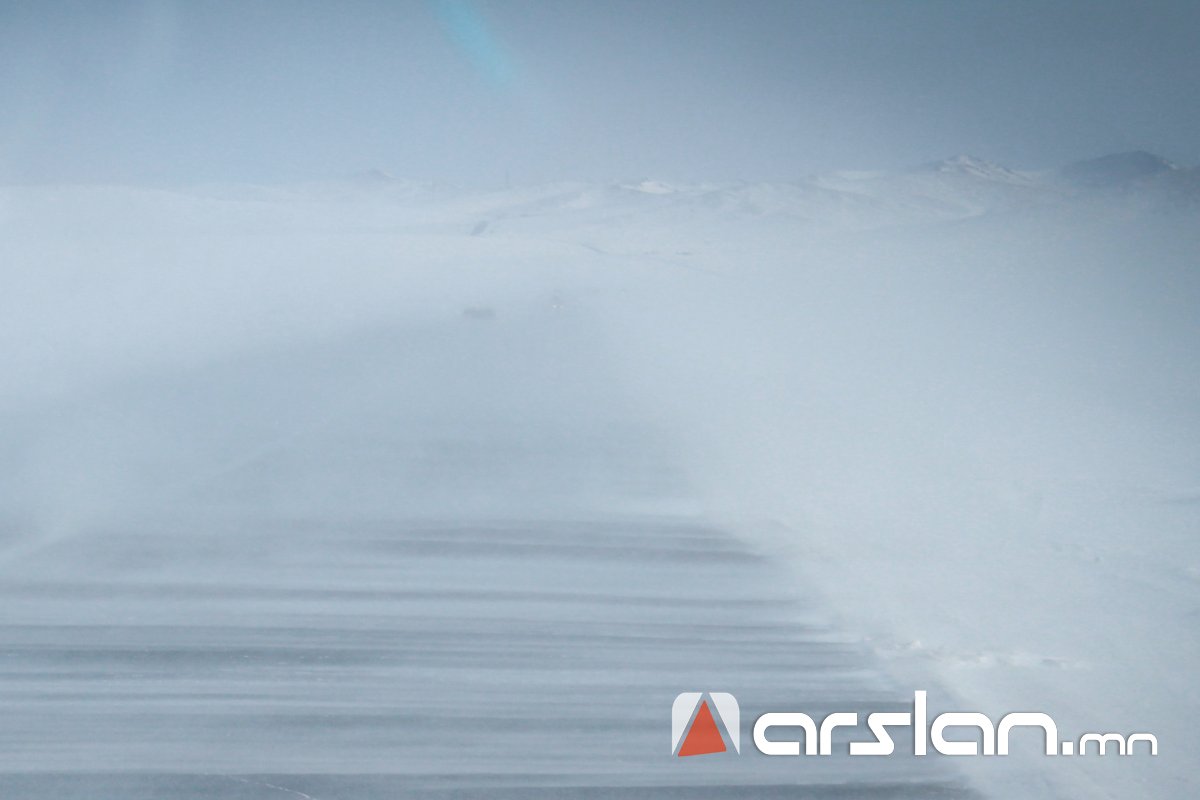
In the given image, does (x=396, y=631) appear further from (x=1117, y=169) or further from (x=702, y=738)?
(x=1117, y=169)

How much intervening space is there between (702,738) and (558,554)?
3160 mm

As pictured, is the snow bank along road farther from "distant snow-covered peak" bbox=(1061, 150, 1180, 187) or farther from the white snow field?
"distant snow-covered peak" bbox=(1061, 150, 1180, 187)

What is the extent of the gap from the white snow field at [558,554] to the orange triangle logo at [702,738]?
3.4 inches

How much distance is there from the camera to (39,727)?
5.42 metres

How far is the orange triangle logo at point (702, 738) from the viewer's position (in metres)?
5.45

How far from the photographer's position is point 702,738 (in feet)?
18.2

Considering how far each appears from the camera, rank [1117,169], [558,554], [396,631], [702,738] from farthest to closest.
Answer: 1. [1117,169]
2. [558,554]
3. [396,631]
4. [702,738]

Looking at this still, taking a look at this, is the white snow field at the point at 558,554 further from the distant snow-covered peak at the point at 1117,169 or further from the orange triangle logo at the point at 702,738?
the distant snow-covered peak at the point at 1117,169

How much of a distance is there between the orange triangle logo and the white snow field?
0.09m

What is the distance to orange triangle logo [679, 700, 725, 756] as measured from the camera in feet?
17.9

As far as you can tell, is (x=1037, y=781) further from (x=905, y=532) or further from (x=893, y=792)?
(x=905, y=532)

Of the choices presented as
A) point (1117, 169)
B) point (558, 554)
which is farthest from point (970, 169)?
point (558, 554)

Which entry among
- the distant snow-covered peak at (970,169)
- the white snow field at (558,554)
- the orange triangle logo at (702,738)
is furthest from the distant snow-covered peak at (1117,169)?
the orange triangle logo at (702,738)

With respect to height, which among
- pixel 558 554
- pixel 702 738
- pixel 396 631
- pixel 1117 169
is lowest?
pixel 702 738
